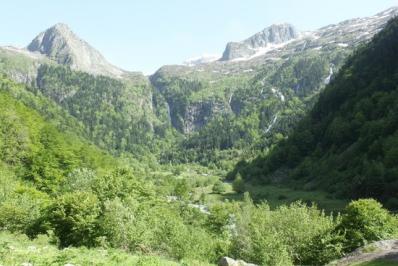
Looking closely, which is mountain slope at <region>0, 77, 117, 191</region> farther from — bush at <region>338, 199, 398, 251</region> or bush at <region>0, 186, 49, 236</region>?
bush at <region>338, 199, 398, 251</region>

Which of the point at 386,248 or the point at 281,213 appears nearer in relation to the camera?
the point at 386,248

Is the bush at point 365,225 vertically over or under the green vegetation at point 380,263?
under

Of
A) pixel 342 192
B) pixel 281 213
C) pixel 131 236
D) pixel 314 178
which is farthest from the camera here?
pixel 314 178

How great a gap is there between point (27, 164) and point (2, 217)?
6899cm

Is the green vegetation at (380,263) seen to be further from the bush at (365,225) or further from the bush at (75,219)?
the bush at (75,219)

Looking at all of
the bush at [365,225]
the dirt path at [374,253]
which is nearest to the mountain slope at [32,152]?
the bush at [365,225]

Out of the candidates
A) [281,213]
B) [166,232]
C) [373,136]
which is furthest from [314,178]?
[166,232]

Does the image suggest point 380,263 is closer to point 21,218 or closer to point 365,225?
point 365,225

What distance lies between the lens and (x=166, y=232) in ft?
195

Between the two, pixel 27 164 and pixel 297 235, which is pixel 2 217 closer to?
pixel 297 235

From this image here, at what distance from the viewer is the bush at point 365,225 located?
56531 mm

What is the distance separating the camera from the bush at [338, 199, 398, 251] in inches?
2226

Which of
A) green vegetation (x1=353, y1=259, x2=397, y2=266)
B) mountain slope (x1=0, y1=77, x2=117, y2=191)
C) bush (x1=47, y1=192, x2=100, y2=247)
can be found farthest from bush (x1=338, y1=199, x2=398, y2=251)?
mountain slope (x1=0, y1=77, x2=117, y2=191)

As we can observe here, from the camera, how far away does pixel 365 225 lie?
5797 centimetres
